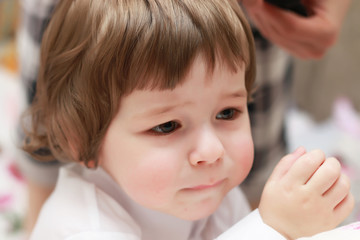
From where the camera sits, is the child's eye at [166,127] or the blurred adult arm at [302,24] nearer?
the child's eye at [166,127]

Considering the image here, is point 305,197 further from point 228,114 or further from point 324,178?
point 228,114

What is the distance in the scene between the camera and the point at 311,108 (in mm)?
2213

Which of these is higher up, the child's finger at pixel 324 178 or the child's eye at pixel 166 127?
the child's finger at pixel 324 178

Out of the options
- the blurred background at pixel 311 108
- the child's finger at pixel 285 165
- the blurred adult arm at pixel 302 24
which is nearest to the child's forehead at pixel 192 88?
the child's finger at pixel 285 165

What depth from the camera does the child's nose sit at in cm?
65

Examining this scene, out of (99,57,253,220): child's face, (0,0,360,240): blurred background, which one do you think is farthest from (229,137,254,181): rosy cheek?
(0,0,360,240): blurred background

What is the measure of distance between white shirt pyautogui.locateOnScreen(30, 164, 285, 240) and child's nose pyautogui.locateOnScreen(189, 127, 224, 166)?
0.30 ft

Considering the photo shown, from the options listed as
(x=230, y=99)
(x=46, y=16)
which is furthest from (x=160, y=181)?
(x=46, y=16)

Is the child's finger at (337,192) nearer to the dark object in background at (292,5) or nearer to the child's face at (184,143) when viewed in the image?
the child's face at (184,143)

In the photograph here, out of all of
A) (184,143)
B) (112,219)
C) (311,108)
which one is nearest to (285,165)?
(184,143)

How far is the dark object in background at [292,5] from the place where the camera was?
892 mm

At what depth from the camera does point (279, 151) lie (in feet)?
4.66

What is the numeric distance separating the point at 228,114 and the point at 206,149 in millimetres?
92

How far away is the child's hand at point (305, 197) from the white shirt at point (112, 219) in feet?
0.07
